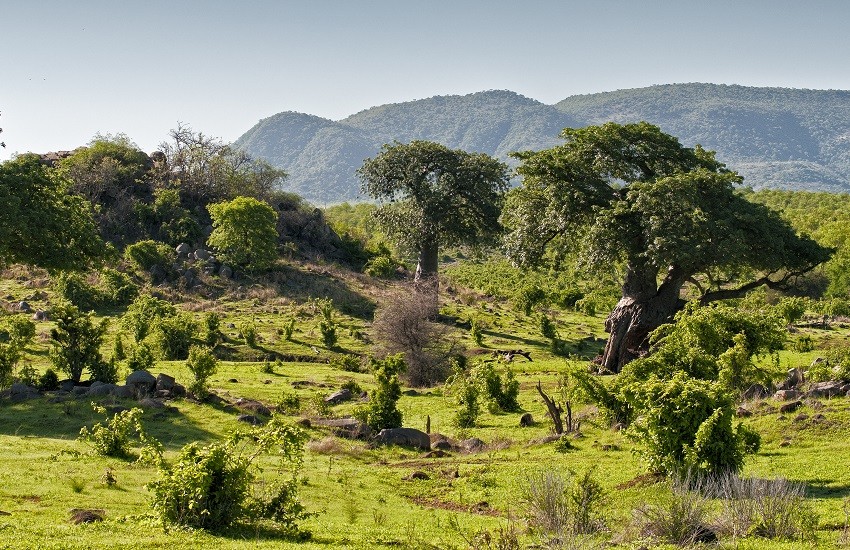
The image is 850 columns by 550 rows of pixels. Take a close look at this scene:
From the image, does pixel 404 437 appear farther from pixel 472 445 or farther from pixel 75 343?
pixel 75 343

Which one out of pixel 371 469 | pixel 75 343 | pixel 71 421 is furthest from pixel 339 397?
pixel 371 469

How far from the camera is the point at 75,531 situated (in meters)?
12.5

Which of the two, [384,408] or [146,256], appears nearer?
[384,408]

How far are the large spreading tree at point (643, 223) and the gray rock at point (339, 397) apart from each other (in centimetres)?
1087

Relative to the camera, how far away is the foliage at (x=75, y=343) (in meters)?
30.0

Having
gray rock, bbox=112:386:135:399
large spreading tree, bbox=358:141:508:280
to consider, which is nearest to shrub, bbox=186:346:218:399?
gray rock, bbox=112:386:135:399

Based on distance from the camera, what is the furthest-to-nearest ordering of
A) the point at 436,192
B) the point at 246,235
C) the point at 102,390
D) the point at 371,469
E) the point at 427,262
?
1. the point at 246,235
2. the point at 427,262
3. the point at 436,192
4. the point at 102,390
5. the point at 371,469

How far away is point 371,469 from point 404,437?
11.8ft

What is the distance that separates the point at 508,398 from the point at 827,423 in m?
11.9

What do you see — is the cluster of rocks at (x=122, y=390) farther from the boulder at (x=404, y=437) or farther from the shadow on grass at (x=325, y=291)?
the shadow on grass at (x=325, y=291)

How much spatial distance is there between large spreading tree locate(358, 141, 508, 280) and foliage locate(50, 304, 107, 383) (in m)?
27.4

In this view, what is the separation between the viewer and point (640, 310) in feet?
118

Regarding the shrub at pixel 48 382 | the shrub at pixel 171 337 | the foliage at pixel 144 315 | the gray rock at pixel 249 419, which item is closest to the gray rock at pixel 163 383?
the shrub at pixel 48 382

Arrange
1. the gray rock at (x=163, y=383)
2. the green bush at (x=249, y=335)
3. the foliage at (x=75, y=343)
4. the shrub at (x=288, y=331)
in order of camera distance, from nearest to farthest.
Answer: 1. the gray rock at (x=163, y=383)
2. the foliage at (x=75, y=343)
3. the green bush at (x=249, y=335)
4. the shrub at (x=288, y=331)
